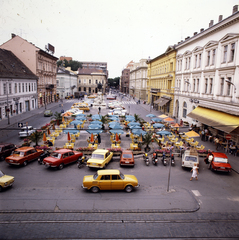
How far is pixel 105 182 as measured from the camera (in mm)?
12742

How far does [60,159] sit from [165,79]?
38.5 m

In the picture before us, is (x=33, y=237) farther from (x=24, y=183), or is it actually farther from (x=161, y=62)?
(x=161, y=62)

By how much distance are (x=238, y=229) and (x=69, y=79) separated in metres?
87.9

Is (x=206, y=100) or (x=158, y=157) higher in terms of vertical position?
(x=206, y=100)

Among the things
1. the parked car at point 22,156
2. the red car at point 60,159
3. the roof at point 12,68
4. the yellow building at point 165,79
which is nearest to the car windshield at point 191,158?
the red car at point 60,159

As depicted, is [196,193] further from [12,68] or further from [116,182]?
[12,68]

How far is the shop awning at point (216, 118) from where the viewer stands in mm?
20203

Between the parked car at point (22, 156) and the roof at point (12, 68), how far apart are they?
21.5m

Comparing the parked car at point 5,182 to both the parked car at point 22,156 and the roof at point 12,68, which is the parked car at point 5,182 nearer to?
the parked car at point 22,156

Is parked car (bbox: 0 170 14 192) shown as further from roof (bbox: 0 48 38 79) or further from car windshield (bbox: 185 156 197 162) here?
roof (bbox: 0 48 38 79)

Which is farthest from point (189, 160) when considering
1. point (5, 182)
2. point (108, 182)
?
point (5, 182)

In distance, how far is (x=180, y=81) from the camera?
39.1m

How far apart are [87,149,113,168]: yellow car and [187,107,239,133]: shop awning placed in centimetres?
997

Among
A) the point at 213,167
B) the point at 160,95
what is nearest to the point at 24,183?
the point at 213,167
